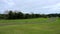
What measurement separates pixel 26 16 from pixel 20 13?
174 inches


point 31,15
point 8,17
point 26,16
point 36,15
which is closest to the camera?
point 8,17

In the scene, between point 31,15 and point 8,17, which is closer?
point 8,17

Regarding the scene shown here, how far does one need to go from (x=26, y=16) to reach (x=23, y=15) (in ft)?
8.36

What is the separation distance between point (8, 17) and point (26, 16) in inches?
408

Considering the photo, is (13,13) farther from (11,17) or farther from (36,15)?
(36,15)

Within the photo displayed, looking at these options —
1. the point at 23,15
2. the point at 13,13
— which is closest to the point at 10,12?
the point at 13,13

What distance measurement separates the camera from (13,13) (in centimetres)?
7031

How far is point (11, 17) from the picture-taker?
69.1 m

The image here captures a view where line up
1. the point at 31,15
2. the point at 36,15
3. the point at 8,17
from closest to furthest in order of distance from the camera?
the point at 8,17 → the point at 31,15 → the point at 36,15

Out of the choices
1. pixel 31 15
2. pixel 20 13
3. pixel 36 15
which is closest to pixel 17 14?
pixel 20 13

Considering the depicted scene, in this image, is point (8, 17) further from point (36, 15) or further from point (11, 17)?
point (36, 15)

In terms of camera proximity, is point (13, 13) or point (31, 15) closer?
point (13, 13)

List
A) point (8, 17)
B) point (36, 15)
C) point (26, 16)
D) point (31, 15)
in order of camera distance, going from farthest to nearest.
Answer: point (36, 15) < point (31, 15) < point (26, 16) < point (8, 17)

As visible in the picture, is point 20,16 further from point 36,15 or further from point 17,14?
point 36,15
